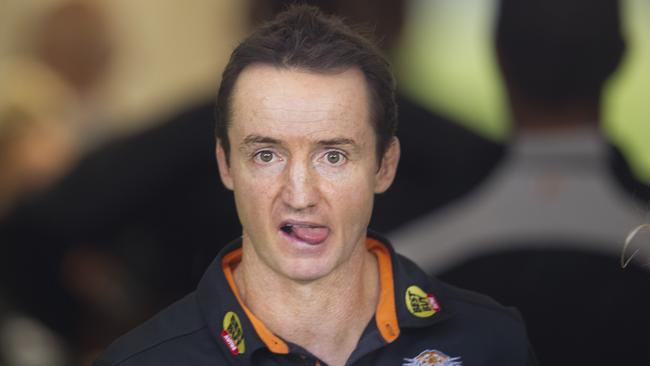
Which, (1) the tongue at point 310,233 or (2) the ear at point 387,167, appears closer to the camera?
(1) the tongue at point 310,233

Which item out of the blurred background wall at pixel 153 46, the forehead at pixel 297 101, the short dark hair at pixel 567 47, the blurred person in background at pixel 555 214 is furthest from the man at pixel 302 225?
the blurred background wall at pixel 153 46

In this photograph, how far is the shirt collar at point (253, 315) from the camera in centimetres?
353

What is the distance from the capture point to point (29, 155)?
19.0 ft

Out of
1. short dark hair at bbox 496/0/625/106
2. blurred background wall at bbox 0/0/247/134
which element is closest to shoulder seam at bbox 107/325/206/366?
blurred background wall at bbox 0/0/247/134

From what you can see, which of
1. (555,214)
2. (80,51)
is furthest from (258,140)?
(80,51)

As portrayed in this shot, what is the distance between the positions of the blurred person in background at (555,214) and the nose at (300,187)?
2123 mm

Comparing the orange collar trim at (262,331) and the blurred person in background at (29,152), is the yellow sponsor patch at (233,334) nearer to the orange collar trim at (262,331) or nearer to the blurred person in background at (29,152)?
the orange collar trim at (262,331)

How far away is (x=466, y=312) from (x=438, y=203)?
5.82 feet

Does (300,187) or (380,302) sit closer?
(300,187)

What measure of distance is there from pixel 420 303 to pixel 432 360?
0.14 m

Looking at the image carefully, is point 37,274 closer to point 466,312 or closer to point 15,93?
point 15,93

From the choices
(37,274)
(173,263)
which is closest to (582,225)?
(173,263)

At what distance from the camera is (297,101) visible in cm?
345

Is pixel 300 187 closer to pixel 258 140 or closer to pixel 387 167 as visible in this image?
pixel 258 140
